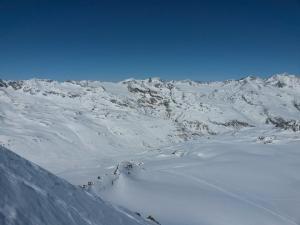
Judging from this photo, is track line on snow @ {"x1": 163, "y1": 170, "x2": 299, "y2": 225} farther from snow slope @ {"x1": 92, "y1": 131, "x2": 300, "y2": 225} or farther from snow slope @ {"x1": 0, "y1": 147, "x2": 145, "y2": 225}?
snow slope @ {"x1": 0, "y1": 147, "x2": 145, "y2": 225}

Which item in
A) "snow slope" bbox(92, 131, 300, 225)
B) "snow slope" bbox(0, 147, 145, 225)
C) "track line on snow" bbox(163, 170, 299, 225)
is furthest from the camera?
"track line on snow" bbox(163, 170, 299, 225)

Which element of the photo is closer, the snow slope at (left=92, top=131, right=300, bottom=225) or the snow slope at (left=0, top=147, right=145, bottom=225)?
the snow slope at (left=0, top=147, right=145, bottom=225)

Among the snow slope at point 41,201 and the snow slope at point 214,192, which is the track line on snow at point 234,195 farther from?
the snow slope at point 41,201

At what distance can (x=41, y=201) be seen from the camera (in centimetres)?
953

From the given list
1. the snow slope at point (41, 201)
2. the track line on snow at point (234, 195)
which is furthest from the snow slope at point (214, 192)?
the snow slope at point (41, 201)

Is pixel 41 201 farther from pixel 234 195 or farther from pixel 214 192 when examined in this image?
pixel 234 195

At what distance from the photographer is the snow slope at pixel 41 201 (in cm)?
817

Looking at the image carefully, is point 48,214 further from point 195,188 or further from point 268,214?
point 195,188

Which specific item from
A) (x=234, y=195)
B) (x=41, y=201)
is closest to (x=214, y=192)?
(x=234, y=195)

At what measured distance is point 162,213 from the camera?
1203 inches

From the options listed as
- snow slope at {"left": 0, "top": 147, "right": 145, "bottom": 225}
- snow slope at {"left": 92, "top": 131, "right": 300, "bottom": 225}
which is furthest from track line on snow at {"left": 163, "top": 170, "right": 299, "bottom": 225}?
snow slope at {"left": 0, "top": 147, "right": 145, "bottom": 225}

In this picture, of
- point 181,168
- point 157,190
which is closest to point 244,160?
point 181,168

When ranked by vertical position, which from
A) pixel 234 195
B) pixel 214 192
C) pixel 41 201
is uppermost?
pixel 41 201

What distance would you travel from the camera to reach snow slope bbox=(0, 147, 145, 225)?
8.17 meters
